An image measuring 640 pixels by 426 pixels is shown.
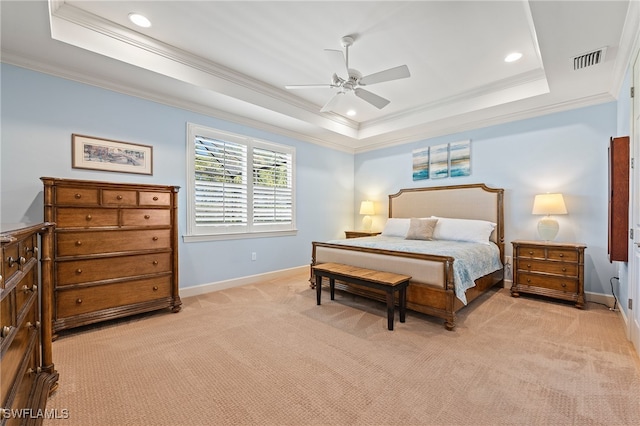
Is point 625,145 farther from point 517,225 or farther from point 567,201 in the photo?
point 517,225

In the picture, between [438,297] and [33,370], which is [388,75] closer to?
[438,297]

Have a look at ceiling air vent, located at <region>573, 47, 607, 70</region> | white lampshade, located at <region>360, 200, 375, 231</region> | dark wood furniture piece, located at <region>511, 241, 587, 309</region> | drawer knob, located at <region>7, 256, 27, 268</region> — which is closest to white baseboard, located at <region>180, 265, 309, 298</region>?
white lampshade, located at <region>360, 200, 375, 231</region>

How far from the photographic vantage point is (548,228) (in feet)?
12.2

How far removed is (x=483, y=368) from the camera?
2.05 metres

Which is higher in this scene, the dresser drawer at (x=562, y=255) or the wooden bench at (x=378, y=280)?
the dresser drawer at (x=562, y=255)

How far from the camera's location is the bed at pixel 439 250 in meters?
2.83

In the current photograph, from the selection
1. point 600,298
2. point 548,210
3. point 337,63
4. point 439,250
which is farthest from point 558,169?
point 337,63

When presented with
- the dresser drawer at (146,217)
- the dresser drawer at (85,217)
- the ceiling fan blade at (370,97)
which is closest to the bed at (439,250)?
the ceiling fan blade at (370,97)

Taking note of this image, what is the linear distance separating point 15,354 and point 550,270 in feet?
15.6

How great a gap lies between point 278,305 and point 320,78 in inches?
116

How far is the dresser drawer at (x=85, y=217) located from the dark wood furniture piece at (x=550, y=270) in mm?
4821

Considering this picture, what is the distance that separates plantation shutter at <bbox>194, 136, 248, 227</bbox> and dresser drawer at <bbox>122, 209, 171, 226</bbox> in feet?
2.35

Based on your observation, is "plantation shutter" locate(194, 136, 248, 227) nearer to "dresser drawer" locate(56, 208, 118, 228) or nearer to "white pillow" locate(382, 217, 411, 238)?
"dresser drawer" locate(56, 208, 118, 228)

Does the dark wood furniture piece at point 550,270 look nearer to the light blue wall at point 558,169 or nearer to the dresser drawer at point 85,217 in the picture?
the light blue wall at point 558,169
